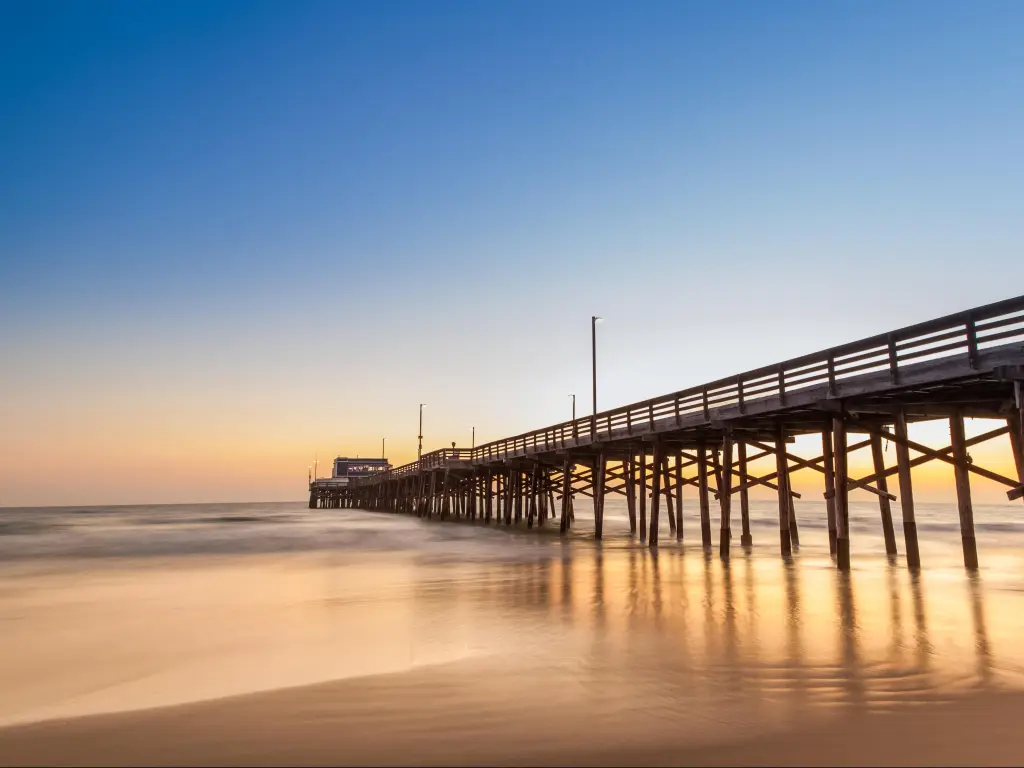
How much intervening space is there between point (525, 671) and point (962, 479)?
11462 millimetres

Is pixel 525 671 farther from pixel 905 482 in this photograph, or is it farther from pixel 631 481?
pixel 631 481

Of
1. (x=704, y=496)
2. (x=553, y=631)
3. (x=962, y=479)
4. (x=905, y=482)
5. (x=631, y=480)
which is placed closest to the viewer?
(x=553, y=631)

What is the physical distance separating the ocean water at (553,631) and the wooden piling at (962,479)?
1.86 ft

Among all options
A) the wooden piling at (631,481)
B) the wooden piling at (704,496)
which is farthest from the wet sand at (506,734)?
the wooden piling at (631,481)

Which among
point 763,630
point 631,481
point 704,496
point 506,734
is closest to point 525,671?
point 506,734

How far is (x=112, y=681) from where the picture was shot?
6.42m

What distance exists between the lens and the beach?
440 cm

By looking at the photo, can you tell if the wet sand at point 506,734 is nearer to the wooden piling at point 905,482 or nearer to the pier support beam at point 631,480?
the wooden piling at point 905,482

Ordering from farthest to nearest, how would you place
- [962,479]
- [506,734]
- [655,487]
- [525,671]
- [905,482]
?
[655,487]
[905,482]
[962,479]
[525,671]
[506,734]

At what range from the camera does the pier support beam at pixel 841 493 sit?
1441 cm

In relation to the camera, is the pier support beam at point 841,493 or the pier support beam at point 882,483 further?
the pier support beam at point 882,483

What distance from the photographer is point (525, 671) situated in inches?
249

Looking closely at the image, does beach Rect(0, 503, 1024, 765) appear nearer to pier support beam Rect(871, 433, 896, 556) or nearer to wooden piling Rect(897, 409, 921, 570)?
wooden piling Rect(897, 409, 921, 570)

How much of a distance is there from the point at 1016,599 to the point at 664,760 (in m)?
9.27
